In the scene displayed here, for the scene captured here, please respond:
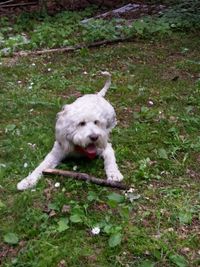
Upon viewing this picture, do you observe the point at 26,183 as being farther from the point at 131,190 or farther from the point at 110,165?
the point at 131,190

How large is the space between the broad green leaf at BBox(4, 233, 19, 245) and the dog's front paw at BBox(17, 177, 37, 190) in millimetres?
646

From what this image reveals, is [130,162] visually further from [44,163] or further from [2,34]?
[2,34]

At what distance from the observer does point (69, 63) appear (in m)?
7.70

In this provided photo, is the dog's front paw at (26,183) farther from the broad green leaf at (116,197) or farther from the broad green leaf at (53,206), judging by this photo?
the broad green leaf at (116,197)

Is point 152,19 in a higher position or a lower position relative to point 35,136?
lower

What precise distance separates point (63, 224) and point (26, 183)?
0.70 metres

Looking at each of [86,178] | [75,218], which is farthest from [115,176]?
[75,218]

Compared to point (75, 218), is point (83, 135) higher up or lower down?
higher up

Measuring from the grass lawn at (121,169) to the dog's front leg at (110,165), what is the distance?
3.4 inches

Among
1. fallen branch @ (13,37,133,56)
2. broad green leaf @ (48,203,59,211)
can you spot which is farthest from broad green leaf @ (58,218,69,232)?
fallen branch @ (13,37,133,56)

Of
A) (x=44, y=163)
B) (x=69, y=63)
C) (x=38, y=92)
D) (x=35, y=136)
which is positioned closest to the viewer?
(x=44, y=163)

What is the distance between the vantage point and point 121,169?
4.62 m

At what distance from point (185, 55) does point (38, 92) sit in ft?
8.79

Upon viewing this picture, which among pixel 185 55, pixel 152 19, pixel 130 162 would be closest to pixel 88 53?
pixel 185 55
